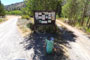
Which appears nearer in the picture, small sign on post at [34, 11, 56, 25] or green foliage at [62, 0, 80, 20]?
small sign on post at [34, 11, 56, 25]

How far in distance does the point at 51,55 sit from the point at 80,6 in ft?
38.8

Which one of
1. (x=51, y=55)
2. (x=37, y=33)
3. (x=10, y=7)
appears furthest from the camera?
(x=10, y=7)

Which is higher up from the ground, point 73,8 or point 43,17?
point 73,8

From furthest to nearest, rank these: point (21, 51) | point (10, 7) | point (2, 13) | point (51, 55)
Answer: point (10, 7) → point (2, 13) → point (21, 51) → point (51, 55)

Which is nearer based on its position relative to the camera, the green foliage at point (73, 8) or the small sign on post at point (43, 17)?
the small sign on post at point (43, 17)

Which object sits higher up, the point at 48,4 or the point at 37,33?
the point at 48,4

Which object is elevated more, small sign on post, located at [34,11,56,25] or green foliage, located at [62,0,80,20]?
green foliage, located at [62,0,80,20]

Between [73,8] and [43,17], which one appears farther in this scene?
[73,8]

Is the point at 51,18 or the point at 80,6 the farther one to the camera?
the point at 80,6

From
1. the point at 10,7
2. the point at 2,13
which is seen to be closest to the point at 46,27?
the point at 2,13

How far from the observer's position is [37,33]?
9.96 m

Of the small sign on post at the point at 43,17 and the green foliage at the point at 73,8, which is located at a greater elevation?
the green foliage at the point at 73,8

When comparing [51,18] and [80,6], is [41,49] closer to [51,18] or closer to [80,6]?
[51,18]

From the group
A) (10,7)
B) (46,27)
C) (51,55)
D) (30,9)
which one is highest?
(10,7)
